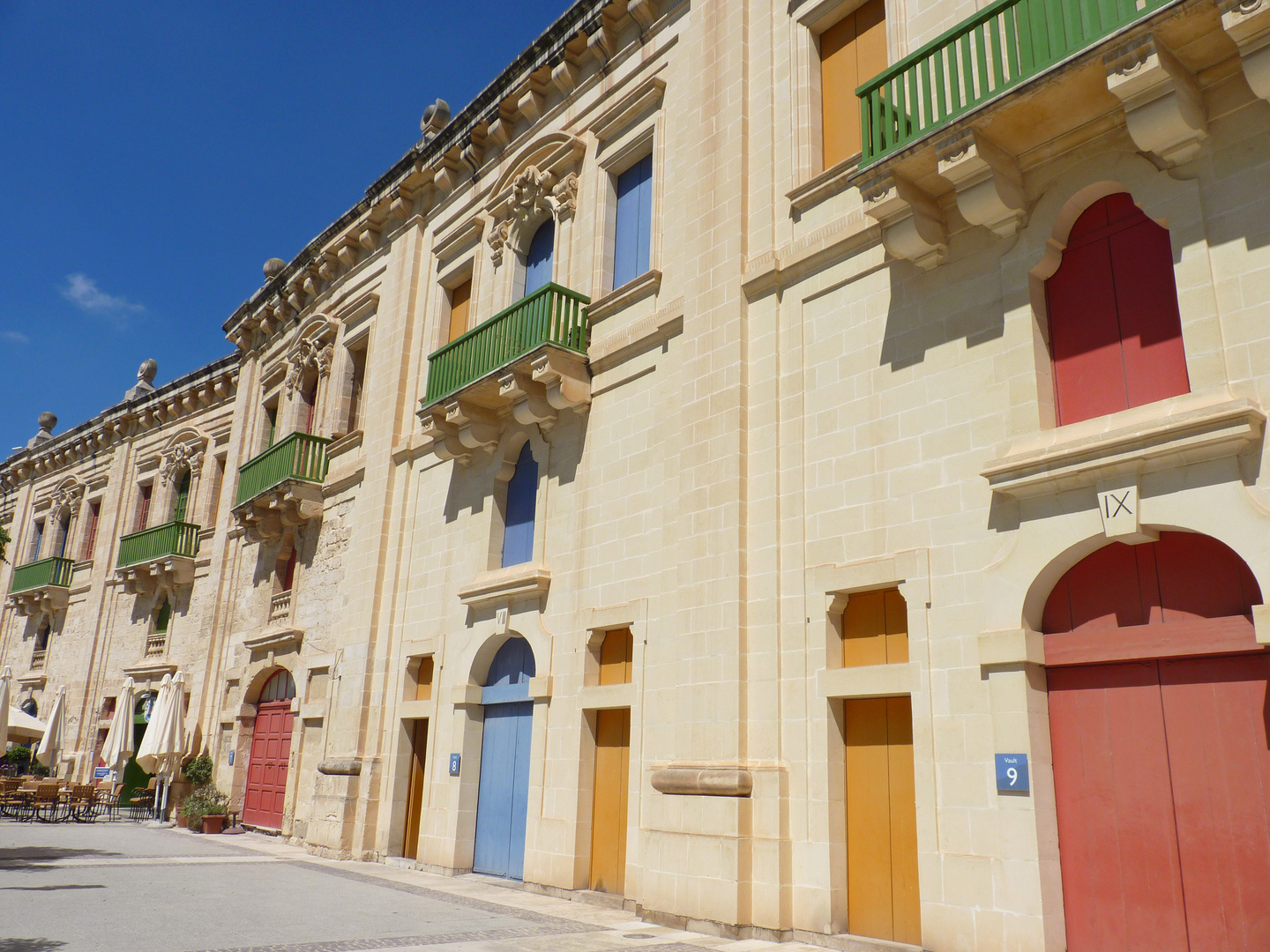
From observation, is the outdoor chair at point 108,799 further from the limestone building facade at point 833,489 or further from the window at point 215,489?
the limestone building facade at point 833,489

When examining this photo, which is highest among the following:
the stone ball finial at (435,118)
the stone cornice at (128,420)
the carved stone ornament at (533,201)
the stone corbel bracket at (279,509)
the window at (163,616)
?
the stone ball finial at (435,118)

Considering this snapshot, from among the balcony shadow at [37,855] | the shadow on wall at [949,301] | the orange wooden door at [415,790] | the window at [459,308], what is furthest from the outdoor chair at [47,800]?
the shadow on wall at [949,301]

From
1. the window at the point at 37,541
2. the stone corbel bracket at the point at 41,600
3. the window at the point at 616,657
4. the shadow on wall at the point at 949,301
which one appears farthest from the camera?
the window at the point at 37,541

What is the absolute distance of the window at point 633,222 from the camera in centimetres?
1373

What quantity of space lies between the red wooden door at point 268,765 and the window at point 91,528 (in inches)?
584

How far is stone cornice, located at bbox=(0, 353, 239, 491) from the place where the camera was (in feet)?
90.9

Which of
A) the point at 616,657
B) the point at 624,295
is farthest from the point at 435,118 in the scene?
the point at 616,657

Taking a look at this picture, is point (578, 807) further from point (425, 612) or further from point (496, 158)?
point (496, 158)

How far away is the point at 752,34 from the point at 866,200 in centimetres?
417

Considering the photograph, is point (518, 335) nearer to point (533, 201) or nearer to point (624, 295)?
point (624, 295)

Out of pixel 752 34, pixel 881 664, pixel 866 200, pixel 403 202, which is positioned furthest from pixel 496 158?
pixel 881 664

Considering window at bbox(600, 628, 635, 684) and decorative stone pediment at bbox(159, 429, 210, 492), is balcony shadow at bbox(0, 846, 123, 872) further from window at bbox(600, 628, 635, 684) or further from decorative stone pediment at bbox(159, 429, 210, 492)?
decorative stone pediment at bbox(159, 429, 210, 492)

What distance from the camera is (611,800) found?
11914mm

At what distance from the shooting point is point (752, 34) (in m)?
12.3
